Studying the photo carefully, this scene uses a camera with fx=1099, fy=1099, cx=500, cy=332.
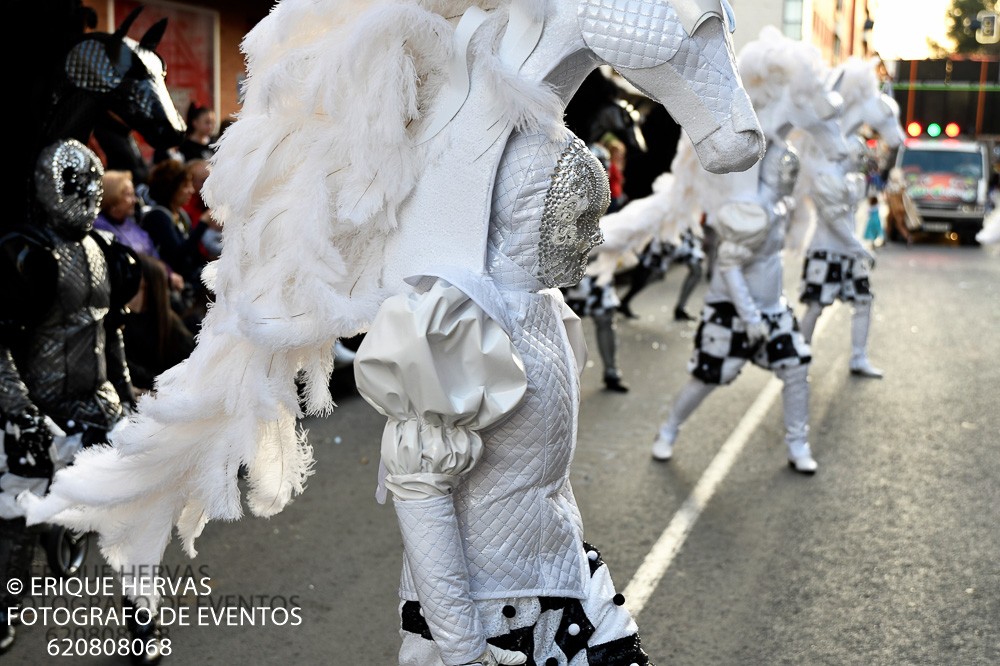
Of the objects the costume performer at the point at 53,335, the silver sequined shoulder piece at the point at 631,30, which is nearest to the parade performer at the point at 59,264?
the costume performer at the point at 53,335

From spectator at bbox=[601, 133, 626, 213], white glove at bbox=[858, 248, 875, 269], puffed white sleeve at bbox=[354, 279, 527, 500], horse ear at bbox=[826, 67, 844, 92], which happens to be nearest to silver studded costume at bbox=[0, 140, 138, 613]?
puffed white sleeve at bbox=[354, 279, 527, 500]

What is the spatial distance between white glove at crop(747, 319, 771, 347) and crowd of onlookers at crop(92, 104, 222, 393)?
118 inches

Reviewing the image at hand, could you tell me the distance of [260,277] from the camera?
2.32 metres

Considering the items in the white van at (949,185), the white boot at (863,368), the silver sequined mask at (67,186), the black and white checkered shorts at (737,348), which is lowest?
the white van at (949,185)

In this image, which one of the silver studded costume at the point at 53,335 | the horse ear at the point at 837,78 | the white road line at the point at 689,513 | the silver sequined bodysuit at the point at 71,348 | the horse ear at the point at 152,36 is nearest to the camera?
the silver studded costume at the point at 53,335

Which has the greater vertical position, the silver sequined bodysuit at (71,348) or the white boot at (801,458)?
the silver sequined bodysuit at (71,348)

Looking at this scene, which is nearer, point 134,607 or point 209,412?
point 209,412

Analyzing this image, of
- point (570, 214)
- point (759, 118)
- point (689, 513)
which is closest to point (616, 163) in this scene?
point (759, 118)

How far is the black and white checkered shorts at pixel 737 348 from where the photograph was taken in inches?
248

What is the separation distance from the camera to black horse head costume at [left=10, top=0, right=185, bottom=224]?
156 inches

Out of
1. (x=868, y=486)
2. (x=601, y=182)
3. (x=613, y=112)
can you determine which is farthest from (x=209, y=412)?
(x=613, y=112)

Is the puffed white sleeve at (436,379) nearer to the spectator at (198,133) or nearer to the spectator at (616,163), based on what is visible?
the spectator at (198,133)

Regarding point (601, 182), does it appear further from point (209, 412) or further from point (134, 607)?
point (134, 607)

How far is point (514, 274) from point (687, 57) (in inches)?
21.7
